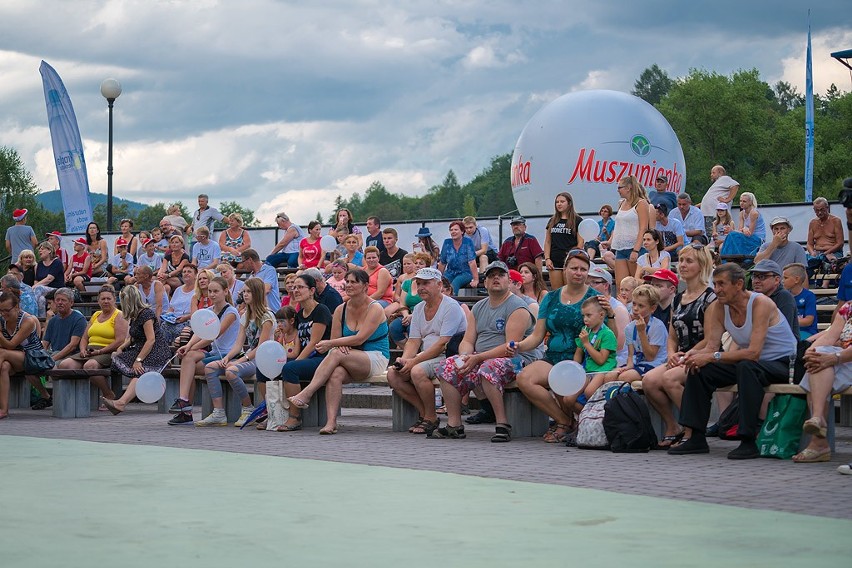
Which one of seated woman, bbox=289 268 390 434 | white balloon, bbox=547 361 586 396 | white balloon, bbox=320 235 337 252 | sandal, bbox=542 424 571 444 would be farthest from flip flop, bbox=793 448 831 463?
white balloon, bbox=320 235 337 252

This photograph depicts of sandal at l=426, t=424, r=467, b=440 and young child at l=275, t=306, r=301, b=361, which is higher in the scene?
young child at l=275, t=306, r=301, b=361

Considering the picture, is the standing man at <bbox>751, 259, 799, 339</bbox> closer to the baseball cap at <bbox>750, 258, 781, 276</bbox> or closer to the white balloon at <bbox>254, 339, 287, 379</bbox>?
the baseball cap at <bbox>750, 258, 781, 276</bbox>

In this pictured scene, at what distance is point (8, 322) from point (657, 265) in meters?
7.93

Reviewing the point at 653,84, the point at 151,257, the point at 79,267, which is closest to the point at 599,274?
the point at 151,257

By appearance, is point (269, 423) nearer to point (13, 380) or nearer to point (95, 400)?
point (95, 400)

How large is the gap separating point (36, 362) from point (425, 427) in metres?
5.59

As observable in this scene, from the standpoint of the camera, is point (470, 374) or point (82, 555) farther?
point (470, 374)

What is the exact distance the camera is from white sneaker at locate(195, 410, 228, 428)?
40.5 feet

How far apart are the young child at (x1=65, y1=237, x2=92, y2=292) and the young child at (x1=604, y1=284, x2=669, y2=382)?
13985 millimetres

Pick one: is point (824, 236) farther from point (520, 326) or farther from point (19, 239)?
point (19, 239)

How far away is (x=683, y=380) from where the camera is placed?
947 cm

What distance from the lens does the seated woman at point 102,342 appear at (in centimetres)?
1413

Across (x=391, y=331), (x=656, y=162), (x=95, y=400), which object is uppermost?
(x=656, y=162)

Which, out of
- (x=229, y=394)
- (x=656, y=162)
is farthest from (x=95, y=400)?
(x=656, y=162)
